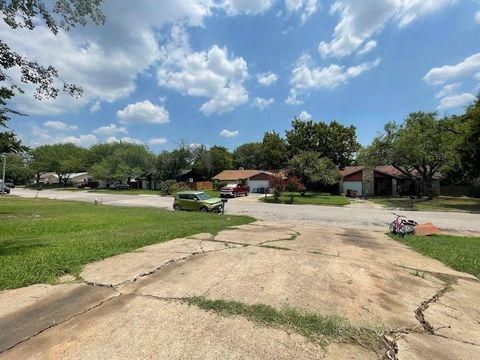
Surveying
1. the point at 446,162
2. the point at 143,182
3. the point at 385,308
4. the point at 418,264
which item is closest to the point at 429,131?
the point at 446,162

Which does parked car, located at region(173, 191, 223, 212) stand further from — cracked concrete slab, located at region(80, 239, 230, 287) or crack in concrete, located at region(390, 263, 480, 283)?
crack in concrete, located at region(390, 263, 480, 283)

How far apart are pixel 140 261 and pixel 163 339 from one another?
3392mm

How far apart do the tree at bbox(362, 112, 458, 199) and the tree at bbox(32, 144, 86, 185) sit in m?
67.0

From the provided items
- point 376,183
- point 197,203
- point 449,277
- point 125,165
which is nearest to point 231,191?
point 197,203

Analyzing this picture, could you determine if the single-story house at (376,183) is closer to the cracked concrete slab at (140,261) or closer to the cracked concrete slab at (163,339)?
the cracked concrete slab at (140,261)

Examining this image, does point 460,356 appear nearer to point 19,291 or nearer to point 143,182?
point 19,291

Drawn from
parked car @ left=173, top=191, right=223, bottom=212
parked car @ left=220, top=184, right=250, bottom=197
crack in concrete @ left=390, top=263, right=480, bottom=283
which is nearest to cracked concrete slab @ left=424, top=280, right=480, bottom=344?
crack in concrete @ left=390, top=263, right=480, bottom=283

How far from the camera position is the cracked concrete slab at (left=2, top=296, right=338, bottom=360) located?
2889 millimetres

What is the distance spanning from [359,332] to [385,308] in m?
0.97

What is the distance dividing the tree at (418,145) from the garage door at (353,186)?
231 inches

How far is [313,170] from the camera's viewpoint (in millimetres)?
37062

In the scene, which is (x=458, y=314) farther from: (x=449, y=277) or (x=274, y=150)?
(x=274, y=150)

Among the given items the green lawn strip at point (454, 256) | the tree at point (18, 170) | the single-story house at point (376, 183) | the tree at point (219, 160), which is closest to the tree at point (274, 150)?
the tree at point (219, 160)

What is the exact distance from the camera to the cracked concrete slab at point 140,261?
518 centimetres
